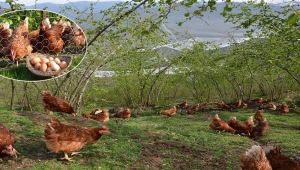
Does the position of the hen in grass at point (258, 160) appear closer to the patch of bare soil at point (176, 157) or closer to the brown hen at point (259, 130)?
the patch of bare soil at point (176, 157)

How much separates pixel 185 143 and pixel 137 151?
1.12 metres

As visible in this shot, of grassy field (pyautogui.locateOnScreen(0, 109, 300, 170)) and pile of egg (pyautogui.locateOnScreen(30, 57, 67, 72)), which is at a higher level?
pile of egg (pyautogui.locateOnScreen(30, 57, 67, 72))

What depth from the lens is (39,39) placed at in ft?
14.8

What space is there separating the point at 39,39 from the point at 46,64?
0.57 meters

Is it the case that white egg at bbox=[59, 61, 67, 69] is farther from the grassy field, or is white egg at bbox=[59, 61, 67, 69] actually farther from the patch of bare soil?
the patch of bare soil

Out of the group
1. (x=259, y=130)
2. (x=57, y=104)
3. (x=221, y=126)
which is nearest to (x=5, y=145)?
(x=57, y=104)

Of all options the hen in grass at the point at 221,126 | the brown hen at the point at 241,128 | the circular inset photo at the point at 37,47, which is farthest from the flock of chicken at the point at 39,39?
the brown hen at the point at 241,128

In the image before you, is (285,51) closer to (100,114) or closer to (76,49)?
(100,114)

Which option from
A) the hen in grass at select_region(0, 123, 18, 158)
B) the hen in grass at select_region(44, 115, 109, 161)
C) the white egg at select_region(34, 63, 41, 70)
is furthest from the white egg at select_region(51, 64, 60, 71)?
the hen in grass at select_region(0, 123, 18, 158)

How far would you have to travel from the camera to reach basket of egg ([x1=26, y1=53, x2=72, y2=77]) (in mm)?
3988

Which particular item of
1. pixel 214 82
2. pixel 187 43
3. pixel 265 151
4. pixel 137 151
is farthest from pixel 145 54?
pixel 265 151

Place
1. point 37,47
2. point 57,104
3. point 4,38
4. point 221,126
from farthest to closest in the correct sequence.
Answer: point 221,126
point 57,104
point 37,47
point 4,38

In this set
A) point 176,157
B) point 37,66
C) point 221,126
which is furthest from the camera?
point 221,126

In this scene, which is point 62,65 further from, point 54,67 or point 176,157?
point 176,157
